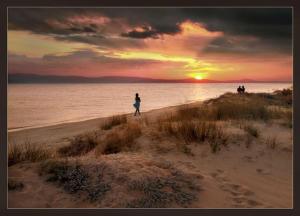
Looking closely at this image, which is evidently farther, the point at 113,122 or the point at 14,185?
the point at 113,122

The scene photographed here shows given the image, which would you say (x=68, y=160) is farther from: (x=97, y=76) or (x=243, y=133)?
(x=97, y=76)

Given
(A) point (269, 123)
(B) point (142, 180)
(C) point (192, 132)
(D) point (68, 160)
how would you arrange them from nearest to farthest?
1. (B) point (142, 180)
2. (D) point (68, 160)
3. (C) point (192, 132)
4. (A) point (269, 123)

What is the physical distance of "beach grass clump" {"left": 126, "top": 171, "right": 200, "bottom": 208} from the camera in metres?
2.62

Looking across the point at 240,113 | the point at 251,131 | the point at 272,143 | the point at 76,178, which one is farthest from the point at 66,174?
the point at 240,113

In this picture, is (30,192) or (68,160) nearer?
(30,192)

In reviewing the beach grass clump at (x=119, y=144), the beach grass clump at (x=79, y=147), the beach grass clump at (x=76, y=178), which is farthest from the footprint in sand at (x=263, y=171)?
the beach grass clump at (x=79, y=147)

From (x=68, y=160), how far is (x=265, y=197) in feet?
5.59

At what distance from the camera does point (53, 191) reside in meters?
2.70

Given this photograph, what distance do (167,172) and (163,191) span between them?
321 millimetres

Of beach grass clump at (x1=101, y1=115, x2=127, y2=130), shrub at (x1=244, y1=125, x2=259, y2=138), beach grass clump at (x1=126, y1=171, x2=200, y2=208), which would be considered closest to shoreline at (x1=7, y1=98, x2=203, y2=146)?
beach grass clump at (x1=101, y1=115, x2=127, y2=130)

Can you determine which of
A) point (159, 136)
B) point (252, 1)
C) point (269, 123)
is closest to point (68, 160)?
point (159, 136)

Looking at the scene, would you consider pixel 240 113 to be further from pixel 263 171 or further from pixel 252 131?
pixel 263 171

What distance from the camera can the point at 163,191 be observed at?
2752 millimetres

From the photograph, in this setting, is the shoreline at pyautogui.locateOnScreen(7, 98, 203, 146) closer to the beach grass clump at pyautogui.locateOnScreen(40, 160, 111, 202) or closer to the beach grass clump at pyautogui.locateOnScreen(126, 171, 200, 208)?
the beach grass clump at pyautogui.locateOnScreen(40, 160, 111, 202)
